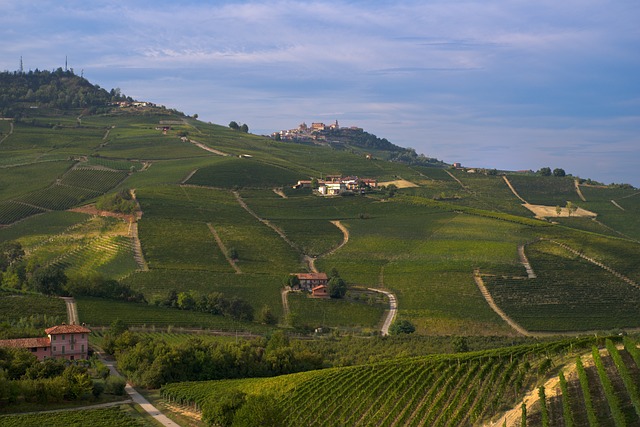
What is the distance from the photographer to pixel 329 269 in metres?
79.9

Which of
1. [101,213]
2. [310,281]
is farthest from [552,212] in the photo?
[101,213]

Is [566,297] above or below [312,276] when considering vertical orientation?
above

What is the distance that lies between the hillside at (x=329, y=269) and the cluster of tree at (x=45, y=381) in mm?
3851

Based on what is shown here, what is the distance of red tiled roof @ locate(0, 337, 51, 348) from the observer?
4701 cm

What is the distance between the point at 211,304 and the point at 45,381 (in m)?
27.0

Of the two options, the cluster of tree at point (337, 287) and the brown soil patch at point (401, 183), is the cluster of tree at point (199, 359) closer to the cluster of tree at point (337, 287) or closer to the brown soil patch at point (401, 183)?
the cluster of tree at point (337, 287)

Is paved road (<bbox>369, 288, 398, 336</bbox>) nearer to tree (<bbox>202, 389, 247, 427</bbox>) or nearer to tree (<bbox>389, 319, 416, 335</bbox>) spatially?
tree (<bbox>389, 319, 416, 335</bbox>)

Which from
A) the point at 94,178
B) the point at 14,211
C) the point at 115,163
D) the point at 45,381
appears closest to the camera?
the point at 45,381

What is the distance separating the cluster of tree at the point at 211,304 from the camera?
65.9 meters

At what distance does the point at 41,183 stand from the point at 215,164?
2515 cm

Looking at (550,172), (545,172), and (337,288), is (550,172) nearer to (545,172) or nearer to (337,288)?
(545,172)

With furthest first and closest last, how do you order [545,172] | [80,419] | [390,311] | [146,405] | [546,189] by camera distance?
[545,172] → [546,189] → [390,311] → [146,405] → [80,419]

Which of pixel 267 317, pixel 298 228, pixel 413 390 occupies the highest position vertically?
pixel 298 228

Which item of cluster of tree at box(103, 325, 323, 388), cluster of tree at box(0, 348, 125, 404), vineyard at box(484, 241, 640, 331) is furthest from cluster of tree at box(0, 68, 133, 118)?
cluster of tree at box(0, 348, 125, 404)
